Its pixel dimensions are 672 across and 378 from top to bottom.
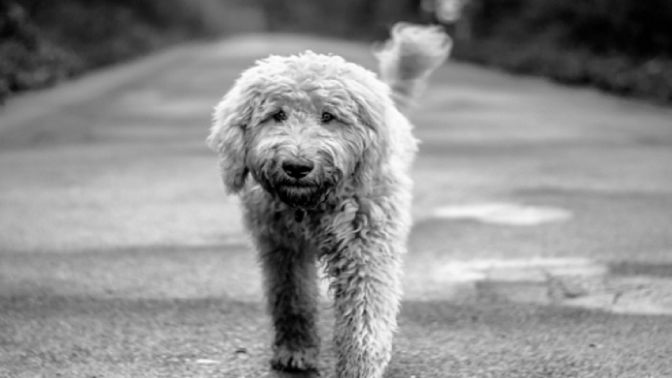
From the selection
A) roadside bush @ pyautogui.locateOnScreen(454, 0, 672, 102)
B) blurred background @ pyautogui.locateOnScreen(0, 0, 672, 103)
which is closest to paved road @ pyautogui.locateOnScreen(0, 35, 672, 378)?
blurred background @ pyautogui.locateOnScreen(0, 0, 672, 103)

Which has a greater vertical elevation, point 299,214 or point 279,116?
point 279,116

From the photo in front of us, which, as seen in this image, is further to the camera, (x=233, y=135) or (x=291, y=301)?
(x=291, y=301)

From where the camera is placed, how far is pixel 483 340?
16.1 ft

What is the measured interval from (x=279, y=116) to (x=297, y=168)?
275 millimetres

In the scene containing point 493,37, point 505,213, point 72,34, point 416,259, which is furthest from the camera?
point 493,37

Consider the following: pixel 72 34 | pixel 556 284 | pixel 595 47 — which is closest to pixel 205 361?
pixel 556 284

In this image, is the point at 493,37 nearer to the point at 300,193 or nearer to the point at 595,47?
the point at 595,47

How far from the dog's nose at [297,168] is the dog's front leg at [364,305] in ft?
1.63

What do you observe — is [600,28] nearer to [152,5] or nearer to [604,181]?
[604,181]

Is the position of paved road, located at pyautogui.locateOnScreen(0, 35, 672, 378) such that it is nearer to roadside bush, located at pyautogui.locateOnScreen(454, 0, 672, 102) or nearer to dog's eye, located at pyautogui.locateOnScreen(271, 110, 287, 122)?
dog's eye, located at pyautogui.locateOnScreen(271, 110, 287, 122)

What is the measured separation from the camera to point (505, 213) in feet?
26.5

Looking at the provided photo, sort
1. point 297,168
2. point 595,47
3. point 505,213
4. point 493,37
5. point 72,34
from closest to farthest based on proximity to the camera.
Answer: point 297,168
point 505,213
point 595,47
point 72,34
point 493,37

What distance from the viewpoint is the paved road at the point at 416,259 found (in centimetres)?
471

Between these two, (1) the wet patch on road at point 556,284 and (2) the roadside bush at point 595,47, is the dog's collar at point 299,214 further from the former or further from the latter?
(2) the roadside bush at point 595,47
